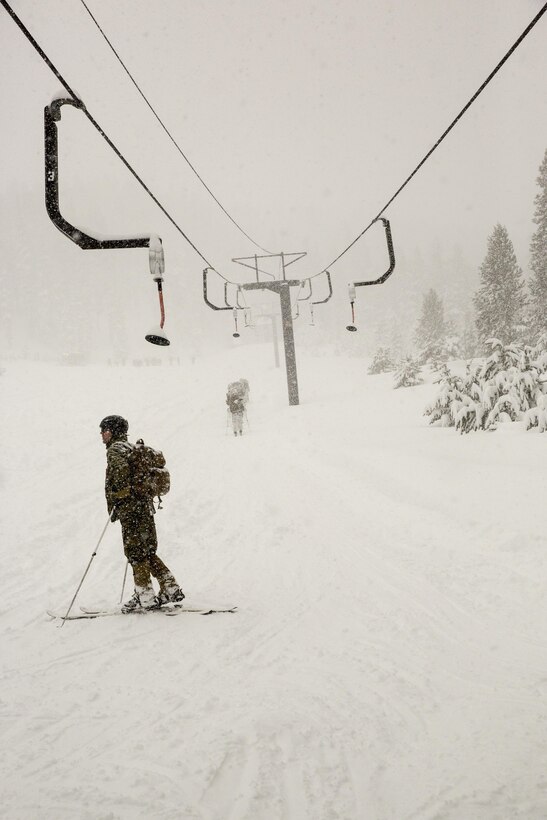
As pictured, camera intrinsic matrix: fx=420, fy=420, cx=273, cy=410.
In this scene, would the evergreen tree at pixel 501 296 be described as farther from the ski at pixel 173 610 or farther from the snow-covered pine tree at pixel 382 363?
the ski at pixel 173 610

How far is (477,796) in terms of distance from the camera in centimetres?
217

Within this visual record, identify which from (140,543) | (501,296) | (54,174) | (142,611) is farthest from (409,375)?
(54,174)

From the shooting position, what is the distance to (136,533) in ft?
14.3

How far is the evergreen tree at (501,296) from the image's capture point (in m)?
30.6

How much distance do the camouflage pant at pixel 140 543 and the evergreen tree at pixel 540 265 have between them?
30.1 metres

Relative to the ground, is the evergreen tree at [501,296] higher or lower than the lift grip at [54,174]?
higher

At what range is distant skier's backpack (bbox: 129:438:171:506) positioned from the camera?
4.40 m

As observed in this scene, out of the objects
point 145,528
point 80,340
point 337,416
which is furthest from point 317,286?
point 145,528

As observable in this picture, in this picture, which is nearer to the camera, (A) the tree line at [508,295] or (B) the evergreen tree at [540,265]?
(B) the evergreen tree at [540,265]

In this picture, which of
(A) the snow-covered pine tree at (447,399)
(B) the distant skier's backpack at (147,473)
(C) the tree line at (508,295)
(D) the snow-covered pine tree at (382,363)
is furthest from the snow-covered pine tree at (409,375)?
(B) the distant skier's backpack at (147,473)

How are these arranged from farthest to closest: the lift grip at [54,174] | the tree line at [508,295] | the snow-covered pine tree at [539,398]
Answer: the tree line at [508,295]
the snow-covered pine tree at [539,398]
the lift grip at [54,174]

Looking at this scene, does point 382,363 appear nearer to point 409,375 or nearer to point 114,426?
point 409,375

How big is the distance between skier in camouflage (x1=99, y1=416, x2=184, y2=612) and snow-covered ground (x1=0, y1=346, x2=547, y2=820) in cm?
24

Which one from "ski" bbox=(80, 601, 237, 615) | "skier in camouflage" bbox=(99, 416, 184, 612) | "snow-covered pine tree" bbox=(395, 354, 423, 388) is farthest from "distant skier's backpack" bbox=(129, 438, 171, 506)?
"snow-covered pine tree" bbox=(395, 354, 423, 388)
